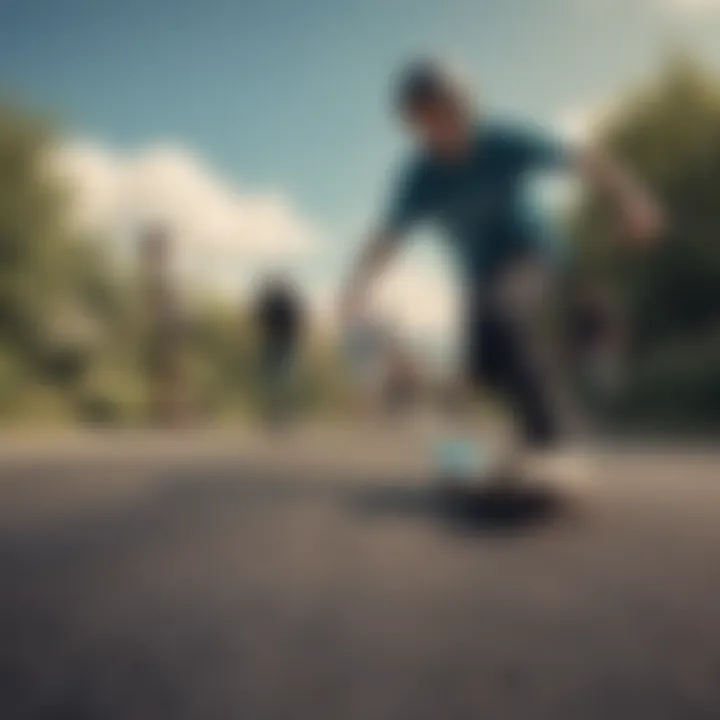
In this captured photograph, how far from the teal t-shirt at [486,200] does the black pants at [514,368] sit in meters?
0.11

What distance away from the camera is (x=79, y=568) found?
5.36 feet

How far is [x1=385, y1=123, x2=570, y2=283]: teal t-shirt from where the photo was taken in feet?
5.99

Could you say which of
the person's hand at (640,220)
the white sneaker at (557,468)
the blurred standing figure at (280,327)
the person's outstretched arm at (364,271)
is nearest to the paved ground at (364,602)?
the white sneaker at (557,468)

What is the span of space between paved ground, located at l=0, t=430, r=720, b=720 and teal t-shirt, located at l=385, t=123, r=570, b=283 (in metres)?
0.51

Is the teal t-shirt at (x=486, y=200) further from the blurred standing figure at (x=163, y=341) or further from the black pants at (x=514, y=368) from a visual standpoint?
the blurred standing figure at (x=163, y=341)

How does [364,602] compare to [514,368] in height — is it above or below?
below

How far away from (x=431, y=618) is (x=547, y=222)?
3.12 ft

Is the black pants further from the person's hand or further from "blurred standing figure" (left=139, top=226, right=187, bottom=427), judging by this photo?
"blurred standing figure" (left=139, top=226, right=187, bottom=427)

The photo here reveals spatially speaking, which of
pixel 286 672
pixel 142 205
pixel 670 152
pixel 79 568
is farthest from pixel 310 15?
pixel 286 672

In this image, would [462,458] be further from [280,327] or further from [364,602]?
[364,602]

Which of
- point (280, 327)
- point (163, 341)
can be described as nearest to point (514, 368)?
point (280, 327)

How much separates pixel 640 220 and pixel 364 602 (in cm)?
91

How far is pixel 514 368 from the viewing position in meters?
2.13

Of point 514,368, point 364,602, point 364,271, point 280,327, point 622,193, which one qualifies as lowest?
point 364,602
